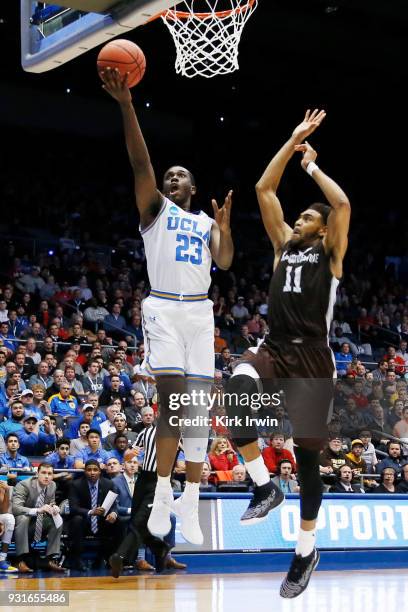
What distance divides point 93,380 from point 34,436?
7.87 feet

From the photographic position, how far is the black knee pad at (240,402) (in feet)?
20.0

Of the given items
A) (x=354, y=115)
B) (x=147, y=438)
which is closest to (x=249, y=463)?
(x=147, y=438)

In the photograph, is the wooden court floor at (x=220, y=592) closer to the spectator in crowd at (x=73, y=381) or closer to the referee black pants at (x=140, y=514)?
the referee black pants at (x=140, y=514)

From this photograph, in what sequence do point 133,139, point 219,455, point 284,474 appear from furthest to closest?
point 219,455
point 284,474
point 133,139

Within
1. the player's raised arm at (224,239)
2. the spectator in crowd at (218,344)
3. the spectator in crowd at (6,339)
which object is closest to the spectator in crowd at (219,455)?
the spectator in crowd at (6,339)

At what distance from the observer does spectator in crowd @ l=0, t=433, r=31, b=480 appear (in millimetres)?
11828

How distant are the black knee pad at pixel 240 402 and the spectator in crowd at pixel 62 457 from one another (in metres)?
6.21

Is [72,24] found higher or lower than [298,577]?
higher

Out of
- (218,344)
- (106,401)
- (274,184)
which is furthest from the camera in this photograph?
(218,344)

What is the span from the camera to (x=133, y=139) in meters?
6.33

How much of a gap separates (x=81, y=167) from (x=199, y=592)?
18.9m

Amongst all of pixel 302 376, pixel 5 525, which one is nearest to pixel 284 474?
pixel 5 525

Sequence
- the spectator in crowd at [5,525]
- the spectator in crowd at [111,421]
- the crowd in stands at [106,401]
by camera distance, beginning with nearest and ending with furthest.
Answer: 1. the spectator in crowd at [5,525]
2. the crowd in stands at [106,401]
3. the spectator in crowd at [111,421]

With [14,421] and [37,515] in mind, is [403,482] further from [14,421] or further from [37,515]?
[37,515]
